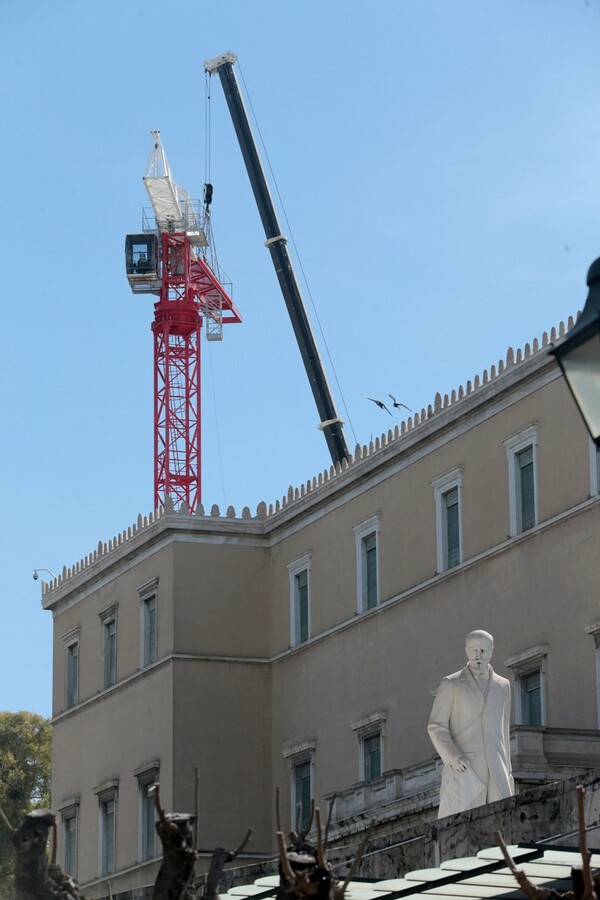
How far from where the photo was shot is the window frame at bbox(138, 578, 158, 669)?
50062 mm

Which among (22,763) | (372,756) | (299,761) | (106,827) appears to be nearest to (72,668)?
(106,827)

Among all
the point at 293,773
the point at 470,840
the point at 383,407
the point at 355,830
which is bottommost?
the point at 470,840

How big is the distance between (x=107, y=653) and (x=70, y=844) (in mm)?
4386

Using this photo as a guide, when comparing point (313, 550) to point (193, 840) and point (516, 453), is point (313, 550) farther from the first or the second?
point (193, 840)

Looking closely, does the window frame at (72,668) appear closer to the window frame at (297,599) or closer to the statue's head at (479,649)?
the window frame at (297,599)

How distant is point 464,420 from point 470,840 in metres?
22.9

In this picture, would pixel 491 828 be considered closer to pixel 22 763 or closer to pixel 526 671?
pixel 526 671

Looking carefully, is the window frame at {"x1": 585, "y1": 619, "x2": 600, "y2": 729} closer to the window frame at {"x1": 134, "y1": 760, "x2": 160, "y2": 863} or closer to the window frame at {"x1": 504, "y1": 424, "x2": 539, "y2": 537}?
the window frame at {"x1": 504, "y1": 424, "x2": 539, "y2": 537}

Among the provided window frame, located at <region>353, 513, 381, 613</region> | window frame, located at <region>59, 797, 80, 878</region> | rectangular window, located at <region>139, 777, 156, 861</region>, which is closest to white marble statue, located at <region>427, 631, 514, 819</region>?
window frame, located at <region>353, 513, 381, 613</region>

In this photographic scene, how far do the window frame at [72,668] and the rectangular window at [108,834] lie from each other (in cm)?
339

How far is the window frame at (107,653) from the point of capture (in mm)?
52219

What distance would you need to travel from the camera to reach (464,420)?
42500mm

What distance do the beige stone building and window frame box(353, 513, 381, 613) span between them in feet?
0.14

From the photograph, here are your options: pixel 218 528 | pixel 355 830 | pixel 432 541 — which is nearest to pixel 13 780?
pixel 218 528
